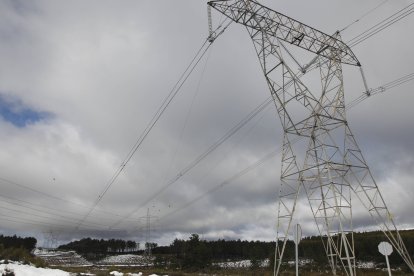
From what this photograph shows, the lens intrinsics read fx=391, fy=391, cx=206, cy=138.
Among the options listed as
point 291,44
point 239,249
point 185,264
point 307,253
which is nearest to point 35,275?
point 291,44

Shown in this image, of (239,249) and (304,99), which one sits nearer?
(304,99)

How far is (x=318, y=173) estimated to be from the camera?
21453mm

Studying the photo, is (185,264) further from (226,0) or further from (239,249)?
(239,249)

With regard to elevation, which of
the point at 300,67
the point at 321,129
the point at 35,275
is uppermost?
the point at 300,67

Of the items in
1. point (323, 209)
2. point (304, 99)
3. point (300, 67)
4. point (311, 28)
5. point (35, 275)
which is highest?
point (311, 28)

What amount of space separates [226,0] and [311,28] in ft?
21.0

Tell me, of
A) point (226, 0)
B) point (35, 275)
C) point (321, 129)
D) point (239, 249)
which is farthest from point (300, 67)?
point (239, 249)

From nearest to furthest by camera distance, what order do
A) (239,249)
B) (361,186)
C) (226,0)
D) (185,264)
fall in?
(361,186) < (226,0) < (185,264) < (239,249)

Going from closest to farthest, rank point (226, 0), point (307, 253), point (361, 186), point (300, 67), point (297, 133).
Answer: point (361, 186)
point (226, 0)
point (297, 133)
point (300, 67)
point (307, 253)

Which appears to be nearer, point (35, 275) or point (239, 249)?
point (35, 275)

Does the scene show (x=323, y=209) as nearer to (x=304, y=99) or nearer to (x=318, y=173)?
(x=318, y=173)

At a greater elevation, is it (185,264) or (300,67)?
(300,67)

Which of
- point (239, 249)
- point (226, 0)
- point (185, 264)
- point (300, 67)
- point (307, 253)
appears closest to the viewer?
point (226, 0)

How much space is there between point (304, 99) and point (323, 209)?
6.77m
